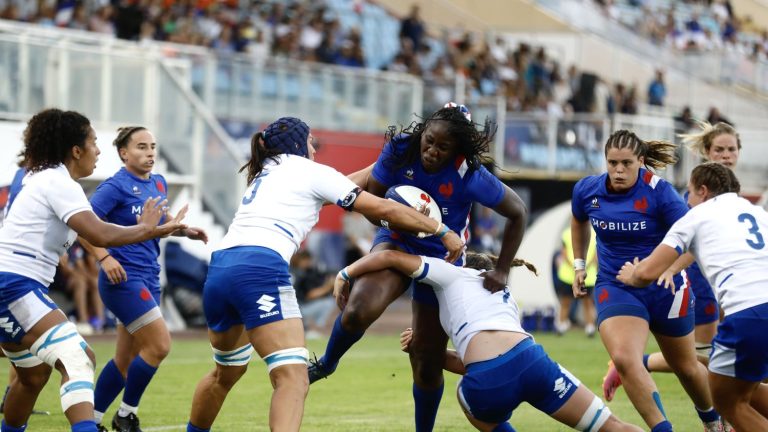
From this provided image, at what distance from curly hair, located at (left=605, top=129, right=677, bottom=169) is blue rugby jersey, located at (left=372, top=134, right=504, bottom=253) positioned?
1.19 metres

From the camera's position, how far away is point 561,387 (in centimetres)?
669

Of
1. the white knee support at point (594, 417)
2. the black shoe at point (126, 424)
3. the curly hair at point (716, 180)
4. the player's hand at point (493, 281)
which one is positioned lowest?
the black shoe at point (126, 424)

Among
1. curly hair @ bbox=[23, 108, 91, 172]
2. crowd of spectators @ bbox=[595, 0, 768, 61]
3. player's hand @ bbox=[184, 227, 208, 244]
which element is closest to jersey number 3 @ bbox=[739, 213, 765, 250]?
player's hand @ bbox=[184, 227, 208, 244]

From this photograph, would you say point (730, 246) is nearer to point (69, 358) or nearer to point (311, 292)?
point (69, 358)

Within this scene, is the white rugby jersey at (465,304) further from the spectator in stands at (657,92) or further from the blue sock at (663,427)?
the spectator in stands at (657,92)

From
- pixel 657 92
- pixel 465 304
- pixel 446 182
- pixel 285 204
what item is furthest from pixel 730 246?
pixel 657 92

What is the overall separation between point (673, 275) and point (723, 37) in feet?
98.5

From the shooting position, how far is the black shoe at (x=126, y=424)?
9.22 meters

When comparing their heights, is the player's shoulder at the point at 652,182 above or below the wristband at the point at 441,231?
above

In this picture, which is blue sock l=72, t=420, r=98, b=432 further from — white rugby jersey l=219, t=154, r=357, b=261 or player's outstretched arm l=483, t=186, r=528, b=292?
player's outstretched arm l=483, t=186, r=528, b=292

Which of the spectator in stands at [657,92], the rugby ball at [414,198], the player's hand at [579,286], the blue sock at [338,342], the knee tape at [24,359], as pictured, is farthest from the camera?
the spectator in stands at [657,92]

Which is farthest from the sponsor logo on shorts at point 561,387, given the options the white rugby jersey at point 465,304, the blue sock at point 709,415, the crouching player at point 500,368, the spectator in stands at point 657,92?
the spectator in stands at point 657,92

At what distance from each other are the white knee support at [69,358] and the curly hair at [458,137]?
237cm

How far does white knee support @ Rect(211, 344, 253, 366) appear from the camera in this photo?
7.77 m
